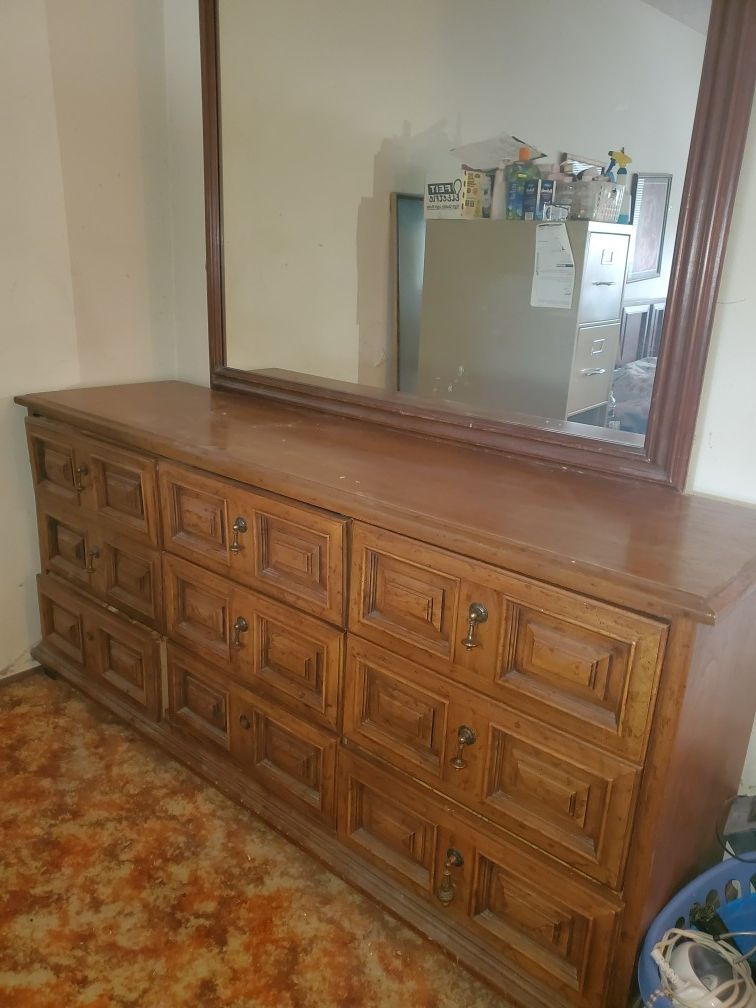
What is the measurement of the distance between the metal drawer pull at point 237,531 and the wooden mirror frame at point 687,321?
0.44m

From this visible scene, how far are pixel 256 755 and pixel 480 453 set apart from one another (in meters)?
0.80

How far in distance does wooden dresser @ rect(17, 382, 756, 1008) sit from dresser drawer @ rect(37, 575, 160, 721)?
2 cm

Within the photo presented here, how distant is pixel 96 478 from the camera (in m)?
1.81

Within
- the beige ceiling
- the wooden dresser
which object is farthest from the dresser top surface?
the beige ceiling

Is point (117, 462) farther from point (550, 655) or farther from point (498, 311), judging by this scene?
point (550, 655)

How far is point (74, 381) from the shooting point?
2.11 m

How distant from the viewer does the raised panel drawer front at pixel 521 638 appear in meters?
1.03

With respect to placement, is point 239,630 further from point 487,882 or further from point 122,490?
point 487,882

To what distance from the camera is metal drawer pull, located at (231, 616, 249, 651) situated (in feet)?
5.10

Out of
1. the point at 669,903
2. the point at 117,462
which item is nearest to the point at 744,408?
the point at 669,903

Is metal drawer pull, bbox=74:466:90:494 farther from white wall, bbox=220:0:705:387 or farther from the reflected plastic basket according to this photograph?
the reflected plastic basket

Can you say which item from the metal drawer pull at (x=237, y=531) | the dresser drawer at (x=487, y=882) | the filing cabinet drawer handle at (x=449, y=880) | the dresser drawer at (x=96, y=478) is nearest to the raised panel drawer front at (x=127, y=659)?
the dresser drawer at (x=96, y=478)

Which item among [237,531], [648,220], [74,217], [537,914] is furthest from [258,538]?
[74,217]

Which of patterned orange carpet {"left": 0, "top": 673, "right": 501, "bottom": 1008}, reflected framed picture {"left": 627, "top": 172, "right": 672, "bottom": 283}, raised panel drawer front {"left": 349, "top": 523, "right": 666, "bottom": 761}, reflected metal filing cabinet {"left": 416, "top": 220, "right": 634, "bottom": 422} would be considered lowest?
patterned orange carpet {"left": 0, "top": 673, "right": 501, "bottom": 1008}
